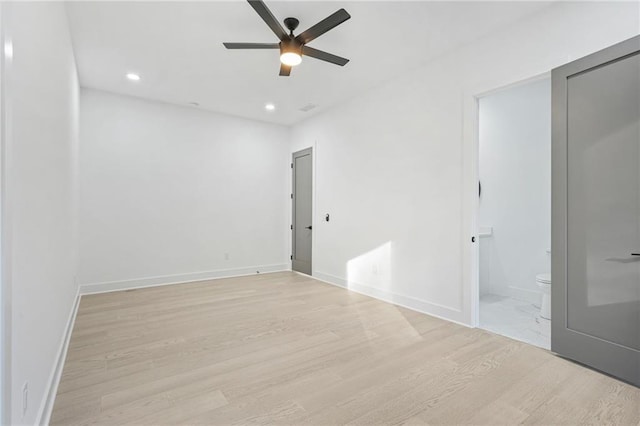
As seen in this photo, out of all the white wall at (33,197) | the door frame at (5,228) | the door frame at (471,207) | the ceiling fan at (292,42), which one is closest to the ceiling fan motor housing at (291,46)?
the ceiling fan at (292,42)

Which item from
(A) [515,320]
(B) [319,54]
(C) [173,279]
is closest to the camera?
(B) [319,54]

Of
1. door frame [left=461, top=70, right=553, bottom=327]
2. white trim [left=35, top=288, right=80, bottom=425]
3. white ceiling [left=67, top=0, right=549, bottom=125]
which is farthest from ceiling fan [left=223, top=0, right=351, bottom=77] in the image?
white trim [left=35, top=288, right=80, bottom=425]

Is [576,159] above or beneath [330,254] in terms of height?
above

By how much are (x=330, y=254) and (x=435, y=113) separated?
8.98 feet

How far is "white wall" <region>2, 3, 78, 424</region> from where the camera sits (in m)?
1.27

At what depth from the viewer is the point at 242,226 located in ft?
19.4

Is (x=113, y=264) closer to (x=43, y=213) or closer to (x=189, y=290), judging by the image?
(x=189, y=290)

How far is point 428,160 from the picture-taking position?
12.0ft

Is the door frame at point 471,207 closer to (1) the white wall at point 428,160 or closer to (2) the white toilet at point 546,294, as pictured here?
(1) the white wall at point 428,160

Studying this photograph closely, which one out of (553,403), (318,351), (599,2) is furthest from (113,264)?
(599,2)

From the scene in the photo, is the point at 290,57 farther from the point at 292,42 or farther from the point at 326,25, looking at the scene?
the point at 326,25

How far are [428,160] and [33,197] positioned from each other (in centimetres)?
343

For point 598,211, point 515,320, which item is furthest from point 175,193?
point 598,211

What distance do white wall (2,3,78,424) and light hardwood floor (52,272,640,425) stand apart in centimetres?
46
